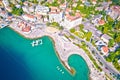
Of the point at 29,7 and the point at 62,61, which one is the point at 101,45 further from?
the point at 29,7

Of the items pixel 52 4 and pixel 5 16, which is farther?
pixel 52 4

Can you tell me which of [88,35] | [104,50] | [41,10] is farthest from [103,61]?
[41,10]

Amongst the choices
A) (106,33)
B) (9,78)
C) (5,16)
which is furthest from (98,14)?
(9,78)

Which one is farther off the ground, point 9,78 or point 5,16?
point 5,16

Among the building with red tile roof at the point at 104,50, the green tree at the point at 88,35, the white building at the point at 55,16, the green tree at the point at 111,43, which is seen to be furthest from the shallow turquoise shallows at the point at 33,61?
the green tree at the point at 111,43

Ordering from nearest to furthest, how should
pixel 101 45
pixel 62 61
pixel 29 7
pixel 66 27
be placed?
pixel 62 61 → pixel 101 45 → pixel 66 27 → pixel 29 7

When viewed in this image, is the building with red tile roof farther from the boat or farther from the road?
the boat

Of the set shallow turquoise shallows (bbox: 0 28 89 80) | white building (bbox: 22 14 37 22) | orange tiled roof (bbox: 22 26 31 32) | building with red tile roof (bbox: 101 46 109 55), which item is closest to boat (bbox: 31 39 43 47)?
shallow turquoise shallows (bbox: 0 28 89 80)

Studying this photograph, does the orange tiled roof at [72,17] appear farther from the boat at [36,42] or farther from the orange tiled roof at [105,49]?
the orange tiled roof at [105,49]
